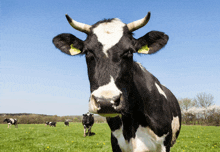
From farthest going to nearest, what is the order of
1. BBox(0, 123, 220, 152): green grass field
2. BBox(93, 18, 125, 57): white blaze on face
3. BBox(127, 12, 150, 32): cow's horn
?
BBox(0, 123, 220, 152): green grass field
BBox(127, 12, 150, 32): cow's horn
BBox(93, 18, 125, 57): white blaze on face

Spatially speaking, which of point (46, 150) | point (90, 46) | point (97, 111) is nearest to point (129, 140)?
point (97, 111)

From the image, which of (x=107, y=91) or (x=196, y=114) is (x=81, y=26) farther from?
(x=196, y=114)

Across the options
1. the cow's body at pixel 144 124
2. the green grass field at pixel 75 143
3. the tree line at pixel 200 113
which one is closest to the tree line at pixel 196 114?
the tree line at pixel 200 113

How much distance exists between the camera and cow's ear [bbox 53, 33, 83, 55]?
3.61 meters

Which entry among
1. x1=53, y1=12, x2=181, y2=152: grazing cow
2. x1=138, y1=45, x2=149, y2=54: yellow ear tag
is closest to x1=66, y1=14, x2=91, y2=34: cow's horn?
x1=53, y1=12, x2=181, y2=152: grazing cow

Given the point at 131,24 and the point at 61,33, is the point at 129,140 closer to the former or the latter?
the point at 131,24

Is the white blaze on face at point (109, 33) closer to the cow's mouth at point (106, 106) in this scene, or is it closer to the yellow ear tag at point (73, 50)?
the yellow ear tag at point (73, 50)

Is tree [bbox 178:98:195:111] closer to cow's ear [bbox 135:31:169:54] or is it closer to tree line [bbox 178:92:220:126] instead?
tree line [bbox 178:92:220:126]

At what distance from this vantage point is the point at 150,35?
3484 millimetres

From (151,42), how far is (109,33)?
2.91 feet

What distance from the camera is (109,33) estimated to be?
3156 millimetres

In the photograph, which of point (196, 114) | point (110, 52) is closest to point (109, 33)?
point (110, 52)

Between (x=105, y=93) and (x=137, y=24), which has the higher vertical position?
(x=137, y=24)

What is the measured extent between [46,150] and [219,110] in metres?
42.5
